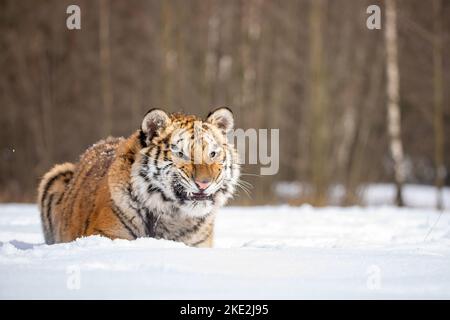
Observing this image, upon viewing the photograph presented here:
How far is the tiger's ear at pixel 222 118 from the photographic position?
5.54 metres

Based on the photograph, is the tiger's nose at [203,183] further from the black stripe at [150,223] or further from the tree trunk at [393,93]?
the tree trunk at [393,93]

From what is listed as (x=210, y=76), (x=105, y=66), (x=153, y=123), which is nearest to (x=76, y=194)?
(x=153, y=123)

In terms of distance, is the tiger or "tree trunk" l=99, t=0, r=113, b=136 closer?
the tiger

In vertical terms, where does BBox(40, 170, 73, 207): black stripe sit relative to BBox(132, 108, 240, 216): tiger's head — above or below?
below

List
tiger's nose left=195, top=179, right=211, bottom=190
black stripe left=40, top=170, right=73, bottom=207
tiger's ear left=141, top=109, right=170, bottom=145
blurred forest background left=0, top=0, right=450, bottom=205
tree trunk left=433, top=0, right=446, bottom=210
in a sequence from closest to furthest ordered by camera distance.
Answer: tiger's nose left=195, top=179, right=211, bottom=190, tiger's ear left=141, top=109, right=170, bottom=145, black stripe left=40, top=170, right=73, bottom=207, tree trunk left=433, top=0, right=446, bottom=210, blurred forest background left=0, top=0, right=450, bottom=205

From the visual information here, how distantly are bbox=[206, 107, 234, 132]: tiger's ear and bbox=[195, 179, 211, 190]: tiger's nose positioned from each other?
0.75 meters

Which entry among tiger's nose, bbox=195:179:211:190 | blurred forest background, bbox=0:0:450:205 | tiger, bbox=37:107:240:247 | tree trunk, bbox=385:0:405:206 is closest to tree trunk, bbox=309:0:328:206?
blurred forest background, bbox=0:0:450:205

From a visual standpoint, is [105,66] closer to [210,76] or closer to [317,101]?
[210,76]

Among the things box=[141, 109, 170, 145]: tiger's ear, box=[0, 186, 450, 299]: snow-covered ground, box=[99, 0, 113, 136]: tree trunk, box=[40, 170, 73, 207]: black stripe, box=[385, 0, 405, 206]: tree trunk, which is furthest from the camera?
box=[99, 0, 113, 136]: tree trunk

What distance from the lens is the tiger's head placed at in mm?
5039

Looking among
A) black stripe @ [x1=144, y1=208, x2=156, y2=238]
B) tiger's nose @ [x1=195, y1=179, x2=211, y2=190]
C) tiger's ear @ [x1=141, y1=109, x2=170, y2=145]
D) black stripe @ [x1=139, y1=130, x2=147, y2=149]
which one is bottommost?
black stripe @ [x1=144, y1=208, x2=156, y2=238]

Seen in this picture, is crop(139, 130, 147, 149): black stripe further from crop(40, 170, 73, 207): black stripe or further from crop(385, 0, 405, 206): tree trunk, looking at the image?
crop(385, 0, 405, 206): tree trunk
